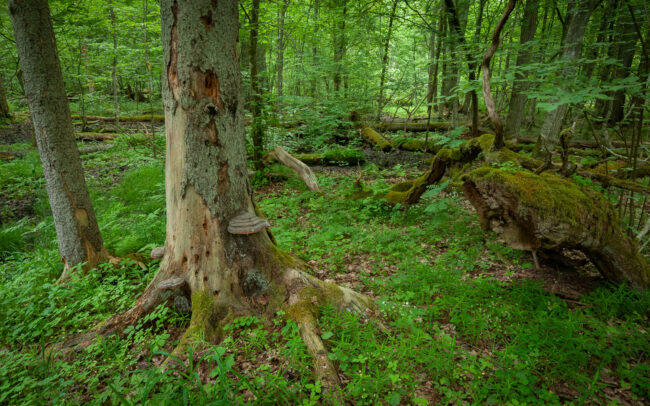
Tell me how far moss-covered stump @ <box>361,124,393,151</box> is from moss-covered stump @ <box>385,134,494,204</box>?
18.3 feet

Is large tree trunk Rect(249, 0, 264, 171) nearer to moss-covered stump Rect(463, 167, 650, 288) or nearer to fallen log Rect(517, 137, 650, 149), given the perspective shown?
moss-covered stump Rect(463, 167, 650, 288)

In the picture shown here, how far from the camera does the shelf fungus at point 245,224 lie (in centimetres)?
269

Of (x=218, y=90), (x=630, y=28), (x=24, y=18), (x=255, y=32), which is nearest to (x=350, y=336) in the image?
(x=218, y=90)

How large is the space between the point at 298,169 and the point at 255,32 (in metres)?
3.92

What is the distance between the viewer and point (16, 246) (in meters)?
5.38

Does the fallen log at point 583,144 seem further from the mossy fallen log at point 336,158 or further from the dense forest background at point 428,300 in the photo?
the mossy fallen log at point 336,158

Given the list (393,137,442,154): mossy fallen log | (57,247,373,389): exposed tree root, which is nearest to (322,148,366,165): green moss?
(393,137,442,154): mossy fallen log

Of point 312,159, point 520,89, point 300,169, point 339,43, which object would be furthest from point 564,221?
point 339,43

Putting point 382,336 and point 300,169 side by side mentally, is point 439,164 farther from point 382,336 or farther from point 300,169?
point 382,336

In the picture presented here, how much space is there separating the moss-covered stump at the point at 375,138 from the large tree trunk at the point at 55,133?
9.63m

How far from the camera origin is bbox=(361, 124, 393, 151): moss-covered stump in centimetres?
1145

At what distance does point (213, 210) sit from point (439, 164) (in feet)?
13.3

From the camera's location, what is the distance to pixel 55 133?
3.61 meters

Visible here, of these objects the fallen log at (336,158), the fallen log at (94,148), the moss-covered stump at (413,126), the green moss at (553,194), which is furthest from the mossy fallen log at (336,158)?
the fallen log at (94,148)
